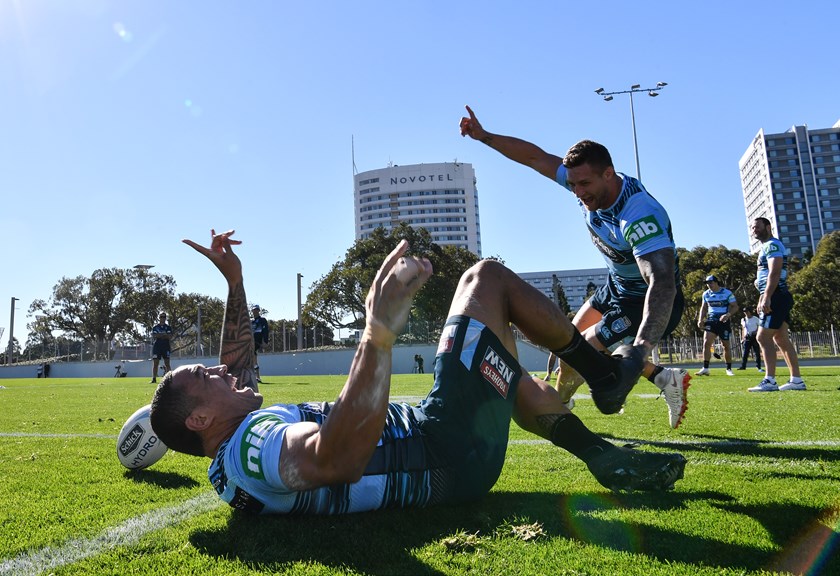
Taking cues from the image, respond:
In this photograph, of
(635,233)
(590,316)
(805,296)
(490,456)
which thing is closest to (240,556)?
(490,456)

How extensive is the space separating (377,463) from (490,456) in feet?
1.54

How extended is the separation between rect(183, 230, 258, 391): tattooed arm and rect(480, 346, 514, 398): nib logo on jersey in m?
1.72

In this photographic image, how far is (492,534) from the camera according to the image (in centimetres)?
211

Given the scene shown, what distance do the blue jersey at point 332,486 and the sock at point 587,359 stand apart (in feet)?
2.87

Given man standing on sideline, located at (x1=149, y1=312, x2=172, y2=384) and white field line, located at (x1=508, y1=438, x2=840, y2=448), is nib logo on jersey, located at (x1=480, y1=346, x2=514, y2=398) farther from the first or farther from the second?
man standing on sideline, located at (x1=149, y1=312, x2=172, y2=384)

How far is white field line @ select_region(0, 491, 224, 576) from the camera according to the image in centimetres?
197

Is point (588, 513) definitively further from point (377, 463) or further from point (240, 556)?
point (240, 556)

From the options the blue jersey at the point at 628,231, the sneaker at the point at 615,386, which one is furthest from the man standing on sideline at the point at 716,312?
the sneaker at the point at 615,386

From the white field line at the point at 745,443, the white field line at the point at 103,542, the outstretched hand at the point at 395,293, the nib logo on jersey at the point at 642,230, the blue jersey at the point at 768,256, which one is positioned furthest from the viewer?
the blue jersey at the point at 768,256

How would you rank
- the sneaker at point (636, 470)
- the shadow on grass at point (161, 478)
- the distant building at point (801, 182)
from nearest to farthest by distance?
the sneaker at point (636, 470) < the shadow on grass at point (161, 478) < the distant building at point (801, 182)

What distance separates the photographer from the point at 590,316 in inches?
208

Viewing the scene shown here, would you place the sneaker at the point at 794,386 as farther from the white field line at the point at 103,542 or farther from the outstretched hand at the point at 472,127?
the white field line at the point at 103,542

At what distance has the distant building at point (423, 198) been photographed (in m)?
144

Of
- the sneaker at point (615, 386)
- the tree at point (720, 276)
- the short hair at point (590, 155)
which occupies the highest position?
the tree at point (720, 276)
